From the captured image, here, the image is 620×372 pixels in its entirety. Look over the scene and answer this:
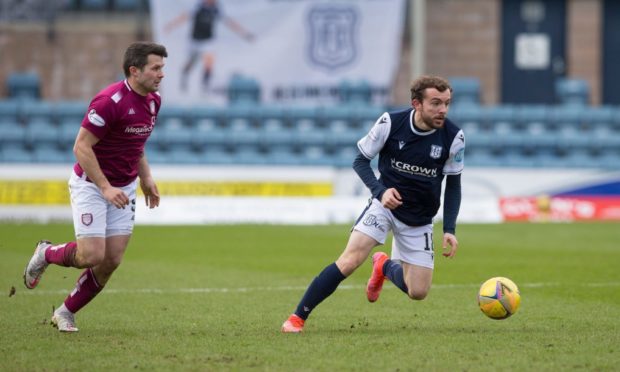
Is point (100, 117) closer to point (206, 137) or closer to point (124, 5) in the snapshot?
point (206, 137)

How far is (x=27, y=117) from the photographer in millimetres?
24797

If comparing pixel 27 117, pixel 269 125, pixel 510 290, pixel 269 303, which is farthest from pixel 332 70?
pixel 510 290

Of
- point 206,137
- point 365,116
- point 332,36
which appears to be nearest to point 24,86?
point 206,137

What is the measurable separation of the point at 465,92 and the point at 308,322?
17755 mm

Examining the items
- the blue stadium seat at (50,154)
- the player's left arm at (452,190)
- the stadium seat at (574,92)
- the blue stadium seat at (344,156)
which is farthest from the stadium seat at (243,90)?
the player's left arm at (452,190)

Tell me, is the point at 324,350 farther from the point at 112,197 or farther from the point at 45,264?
the point at 45,264

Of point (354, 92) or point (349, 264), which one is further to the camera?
point (354, 92)

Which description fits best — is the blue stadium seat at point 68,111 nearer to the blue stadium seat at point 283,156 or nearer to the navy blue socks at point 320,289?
the blue stadium seat at point 283,156

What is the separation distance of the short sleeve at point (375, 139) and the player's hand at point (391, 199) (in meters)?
0.43

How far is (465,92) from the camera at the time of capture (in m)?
25.3

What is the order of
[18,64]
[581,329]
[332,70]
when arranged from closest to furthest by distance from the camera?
[581,329] → [332,70] → [18,64]

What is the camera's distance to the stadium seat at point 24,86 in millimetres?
24969

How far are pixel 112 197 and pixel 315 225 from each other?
1308 centimetres

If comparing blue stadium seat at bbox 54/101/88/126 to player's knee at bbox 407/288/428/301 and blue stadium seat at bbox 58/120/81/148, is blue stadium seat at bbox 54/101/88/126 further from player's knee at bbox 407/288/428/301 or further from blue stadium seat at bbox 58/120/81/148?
player's knee at bbox 407/288/428/301
